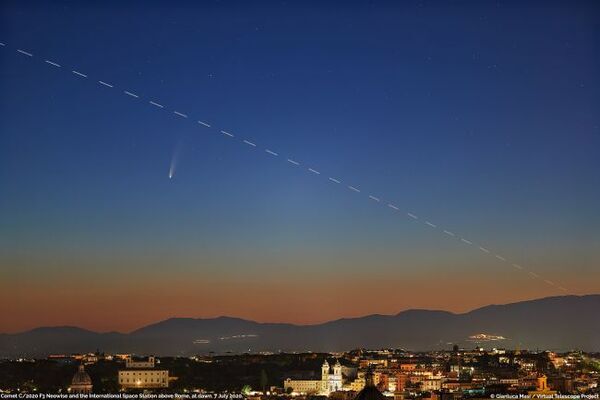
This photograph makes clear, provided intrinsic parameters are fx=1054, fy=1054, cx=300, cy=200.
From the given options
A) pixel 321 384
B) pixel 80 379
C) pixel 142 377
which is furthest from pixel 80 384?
pixel 321 384

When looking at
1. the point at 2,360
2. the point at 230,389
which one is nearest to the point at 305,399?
the point at 230,389

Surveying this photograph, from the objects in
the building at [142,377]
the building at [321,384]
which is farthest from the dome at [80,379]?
the building at [321,384]

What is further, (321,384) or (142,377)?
(142,377)

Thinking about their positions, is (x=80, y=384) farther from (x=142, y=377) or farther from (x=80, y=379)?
(x=142, y=377)

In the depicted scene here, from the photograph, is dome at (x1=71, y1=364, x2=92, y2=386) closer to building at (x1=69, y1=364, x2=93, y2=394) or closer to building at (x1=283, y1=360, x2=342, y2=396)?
building at (x1=69, y1=364, x2=93, y2=394)

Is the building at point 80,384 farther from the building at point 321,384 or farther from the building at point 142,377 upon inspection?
the building at point 321,384

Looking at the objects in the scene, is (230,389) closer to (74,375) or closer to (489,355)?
(74,375)

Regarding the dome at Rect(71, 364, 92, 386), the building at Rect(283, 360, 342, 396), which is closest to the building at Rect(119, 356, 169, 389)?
the dome at Rect(71, 364, 92, 386)
